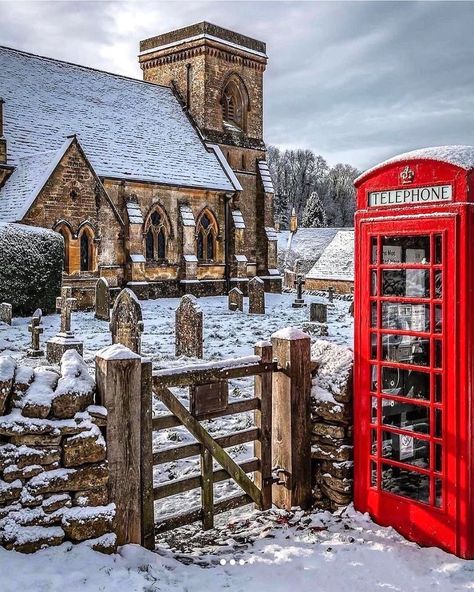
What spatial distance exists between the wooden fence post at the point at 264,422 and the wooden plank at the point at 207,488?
0.56 metres

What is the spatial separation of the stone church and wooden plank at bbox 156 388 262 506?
1784cm

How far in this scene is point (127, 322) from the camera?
13508 millimetres

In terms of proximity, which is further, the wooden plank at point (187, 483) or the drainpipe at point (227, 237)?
the drainpipe at point (227, 237)

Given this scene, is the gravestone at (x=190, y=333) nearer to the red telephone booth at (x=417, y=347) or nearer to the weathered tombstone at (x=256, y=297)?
the red telephone booth at (x=417, y=347)

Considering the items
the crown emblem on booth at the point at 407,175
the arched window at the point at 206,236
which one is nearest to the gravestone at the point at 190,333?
the crown emblem on booth at the point at 407,175

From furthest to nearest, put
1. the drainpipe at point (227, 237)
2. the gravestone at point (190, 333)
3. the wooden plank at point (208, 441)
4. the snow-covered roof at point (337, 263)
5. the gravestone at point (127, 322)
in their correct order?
1. the snow-covered roof at point (337, 263)
2. the drainpipe at point (227, 237)
3. the gravestone at point (127, 322)
4. the gravestone at point (190, 333)
5. the wooden plank at point (208, 441)

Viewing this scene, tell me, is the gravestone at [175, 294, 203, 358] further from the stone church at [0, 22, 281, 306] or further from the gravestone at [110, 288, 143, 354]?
the stone church at [0, 22, 281, 306]

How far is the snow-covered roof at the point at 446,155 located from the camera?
14.4ft

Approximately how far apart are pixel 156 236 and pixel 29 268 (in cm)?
1149

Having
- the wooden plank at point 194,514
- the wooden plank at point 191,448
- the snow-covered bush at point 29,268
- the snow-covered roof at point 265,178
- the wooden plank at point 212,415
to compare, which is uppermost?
the snow-covered roof at point 265,178

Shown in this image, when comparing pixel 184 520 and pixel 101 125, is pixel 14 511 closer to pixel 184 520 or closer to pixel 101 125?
pixel 184 520

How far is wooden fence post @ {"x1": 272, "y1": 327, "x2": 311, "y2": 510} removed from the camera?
5.28m

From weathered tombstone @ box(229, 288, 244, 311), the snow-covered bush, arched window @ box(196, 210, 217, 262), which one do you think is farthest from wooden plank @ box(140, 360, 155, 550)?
arched window @ box(196, 210, 217, 262)

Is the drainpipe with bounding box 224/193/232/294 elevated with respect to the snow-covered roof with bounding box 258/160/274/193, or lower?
→ lower
